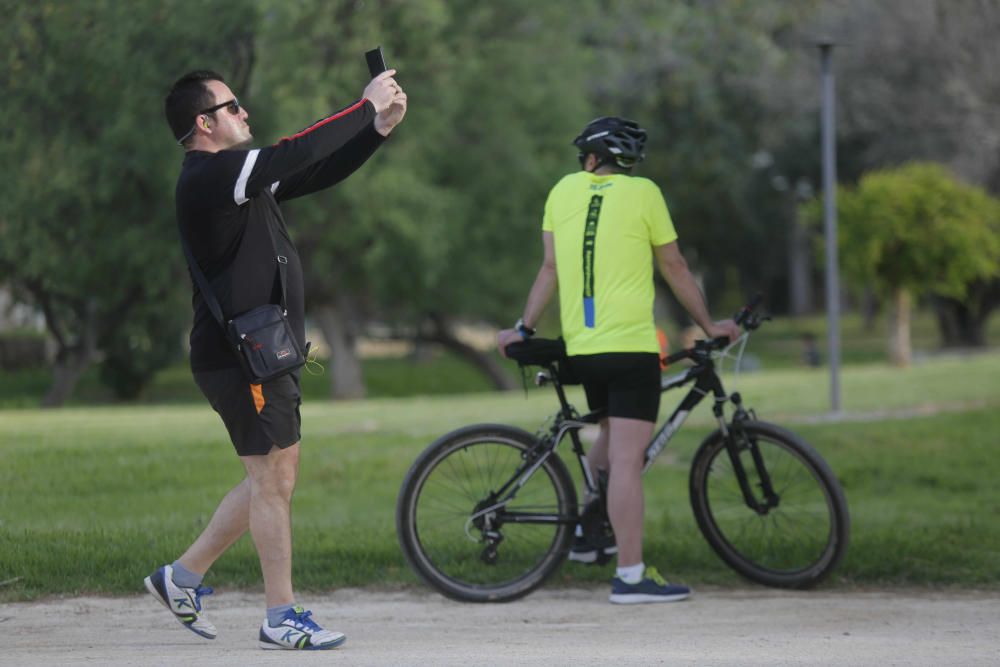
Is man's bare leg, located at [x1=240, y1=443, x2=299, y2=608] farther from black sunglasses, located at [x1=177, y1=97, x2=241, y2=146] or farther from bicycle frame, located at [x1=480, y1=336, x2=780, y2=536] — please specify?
bicycle frame, located at [x1=480, y1=336, x2=780, y2=536]

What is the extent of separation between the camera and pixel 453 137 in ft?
94.7

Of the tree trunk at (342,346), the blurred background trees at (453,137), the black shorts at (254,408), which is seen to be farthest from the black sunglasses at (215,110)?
the tree trunk at (342,346)

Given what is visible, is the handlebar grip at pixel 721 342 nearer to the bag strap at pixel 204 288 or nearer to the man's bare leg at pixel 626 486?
the man's bare leg at pixel 626 486

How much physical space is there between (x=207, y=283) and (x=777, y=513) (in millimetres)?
2931

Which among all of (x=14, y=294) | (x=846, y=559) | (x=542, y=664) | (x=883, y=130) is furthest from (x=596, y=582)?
(x=883, y=130)

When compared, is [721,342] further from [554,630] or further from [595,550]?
[554,630]

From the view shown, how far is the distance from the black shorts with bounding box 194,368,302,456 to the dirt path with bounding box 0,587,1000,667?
72 centimetres

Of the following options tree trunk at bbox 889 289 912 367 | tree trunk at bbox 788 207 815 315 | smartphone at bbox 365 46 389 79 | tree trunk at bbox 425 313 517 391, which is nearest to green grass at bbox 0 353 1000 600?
smartphone at bbox 365 46 389 79

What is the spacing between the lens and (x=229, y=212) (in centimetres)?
501

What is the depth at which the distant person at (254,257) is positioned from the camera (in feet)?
16.2

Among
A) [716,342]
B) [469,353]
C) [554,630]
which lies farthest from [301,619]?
[469,353]

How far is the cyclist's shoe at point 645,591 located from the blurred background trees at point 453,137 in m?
7.64

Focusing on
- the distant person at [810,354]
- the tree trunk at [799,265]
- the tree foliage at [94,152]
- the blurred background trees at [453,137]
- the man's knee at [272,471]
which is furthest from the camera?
the tree trunk at [799,265]

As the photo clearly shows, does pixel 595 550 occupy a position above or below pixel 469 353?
above
